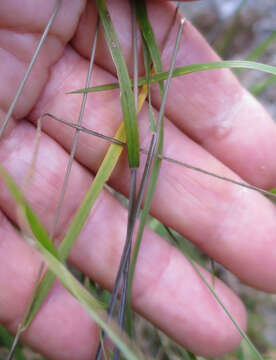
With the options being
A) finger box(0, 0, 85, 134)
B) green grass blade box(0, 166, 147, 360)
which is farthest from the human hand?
green grass blade box(0, 166, 147, 360)

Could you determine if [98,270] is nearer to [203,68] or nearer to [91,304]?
[91,304]

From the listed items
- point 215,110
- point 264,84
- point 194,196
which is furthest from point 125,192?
point 264,84

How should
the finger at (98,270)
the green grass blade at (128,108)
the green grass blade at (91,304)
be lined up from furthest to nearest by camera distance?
the finger at (98,270) < the green grass blade at (128,108) < the green grass blade at (91,304)

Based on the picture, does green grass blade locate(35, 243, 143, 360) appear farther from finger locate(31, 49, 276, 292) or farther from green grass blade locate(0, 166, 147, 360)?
finger locate(31, 49, 276, 292)

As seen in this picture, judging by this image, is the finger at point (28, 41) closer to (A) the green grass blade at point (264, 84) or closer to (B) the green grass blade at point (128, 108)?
(B) the green grass blade at point (128, 108)

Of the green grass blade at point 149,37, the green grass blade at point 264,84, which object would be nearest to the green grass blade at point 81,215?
the green grass blade at point 149,37

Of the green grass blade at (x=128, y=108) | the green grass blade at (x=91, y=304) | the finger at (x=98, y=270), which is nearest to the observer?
the green grass blade at (x=91, y=304)

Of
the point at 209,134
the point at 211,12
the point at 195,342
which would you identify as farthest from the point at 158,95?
the point at 211,12
